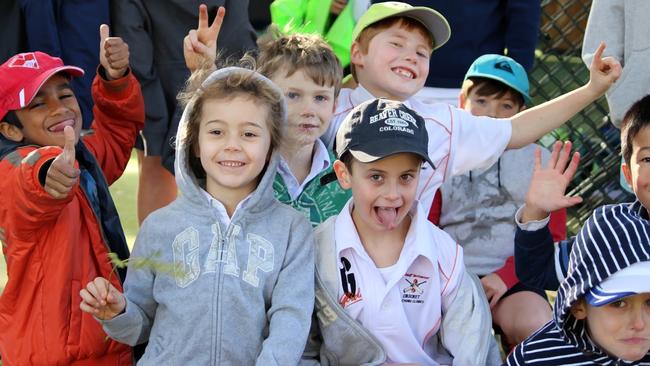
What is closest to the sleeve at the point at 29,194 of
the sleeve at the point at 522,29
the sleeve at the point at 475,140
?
the sleeve at the point at 475,140

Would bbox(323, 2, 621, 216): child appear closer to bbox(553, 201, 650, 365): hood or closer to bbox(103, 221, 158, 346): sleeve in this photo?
bbox(553, 201, 650, 365): hood

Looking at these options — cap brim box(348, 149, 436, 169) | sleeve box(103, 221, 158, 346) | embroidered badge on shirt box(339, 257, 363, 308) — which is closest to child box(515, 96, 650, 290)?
cap brim box(348, 149, 436, 169)

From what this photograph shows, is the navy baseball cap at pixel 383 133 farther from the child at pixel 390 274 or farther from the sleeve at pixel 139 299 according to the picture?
the sleeve at pixel 139 299

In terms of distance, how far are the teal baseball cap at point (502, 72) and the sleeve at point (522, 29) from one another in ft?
1.82

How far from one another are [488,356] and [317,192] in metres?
0.81

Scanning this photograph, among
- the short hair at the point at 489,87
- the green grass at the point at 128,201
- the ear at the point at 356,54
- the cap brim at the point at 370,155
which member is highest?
the ear at the point at 356,54

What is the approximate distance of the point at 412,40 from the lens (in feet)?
12.6

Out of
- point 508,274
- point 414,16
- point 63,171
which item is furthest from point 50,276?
point 508,274

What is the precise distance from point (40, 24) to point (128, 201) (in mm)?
2117

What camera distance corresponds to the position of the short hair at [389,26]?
3.85 m

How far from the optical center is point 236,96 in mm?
3389

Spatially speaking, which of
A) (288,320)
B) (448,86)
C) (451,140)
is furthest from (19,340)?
(448,86)

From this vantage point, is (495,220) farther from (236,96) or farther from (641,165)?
(236,96)

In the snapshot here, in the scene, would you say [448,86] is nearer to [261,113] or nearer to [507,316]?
[507,316]
